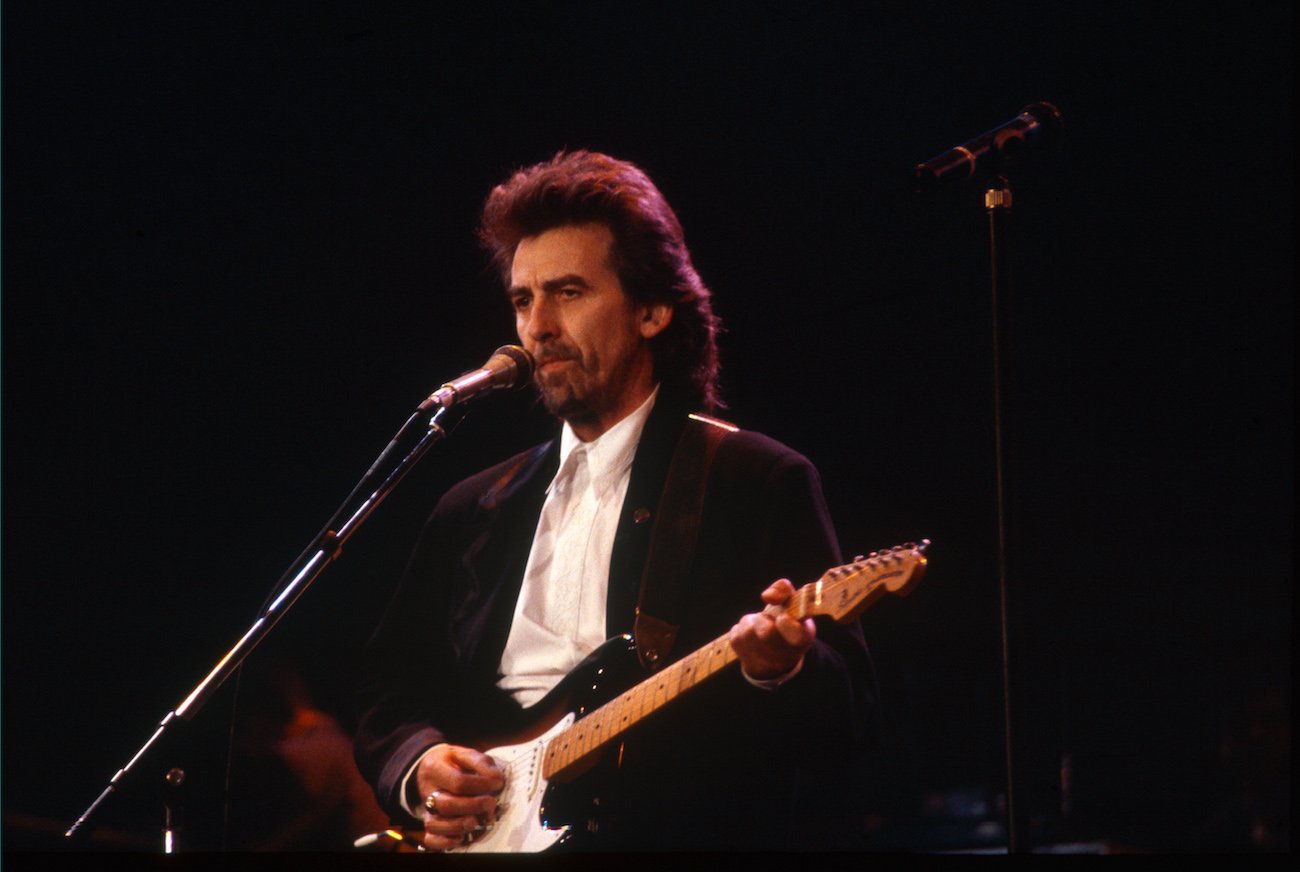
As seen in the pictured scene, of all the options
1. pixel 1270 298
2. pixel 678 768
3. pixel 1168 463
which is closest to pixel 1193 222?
pixel 1270 298

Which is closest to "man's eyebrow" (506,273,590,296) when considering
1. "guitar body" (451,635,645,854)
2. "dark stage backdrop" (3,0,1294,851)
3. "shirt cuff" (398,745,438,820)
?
"dark stage backdrop" (3,0,1294,851)

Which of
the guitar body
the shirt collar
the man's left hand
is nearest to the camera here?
the man's left hand

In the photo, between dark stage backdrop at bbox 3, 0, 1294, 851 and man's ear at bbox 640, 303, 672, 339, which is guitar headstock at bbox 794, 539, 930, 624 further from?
man's ear at bbox 640, 303, 672, 339

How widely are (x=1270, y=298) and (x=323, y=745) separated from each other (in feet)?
7.44

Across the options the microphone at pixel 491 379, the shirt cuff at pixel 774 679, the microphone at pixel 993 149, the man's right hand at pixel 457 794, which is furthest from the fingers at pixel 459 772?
the microphone at pixel 993 149

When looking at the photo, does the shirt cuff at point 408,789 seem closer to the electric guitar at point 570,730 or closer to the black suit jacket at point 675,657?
the black suit jacket at point 675,657

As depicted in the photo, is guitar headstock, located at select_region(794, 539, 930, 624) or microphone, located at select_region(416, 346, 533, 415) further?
microphone, located at select_region(416, 346, 533, 415)

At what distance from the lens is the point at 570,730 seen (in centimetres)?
236

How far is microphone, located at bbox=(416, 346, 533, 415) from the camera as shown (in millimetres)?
2452

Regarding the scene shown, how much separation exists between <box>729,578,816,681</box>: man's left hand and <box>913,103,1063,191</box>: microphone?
2.45 ft

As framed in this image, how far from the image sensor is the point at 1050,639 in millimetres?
2709

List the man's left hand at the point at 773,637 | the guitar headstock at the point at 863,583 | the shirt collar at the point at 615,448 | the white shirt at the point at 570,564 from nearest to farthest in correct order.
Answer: the guitar headstock at the point at 863,583 → the man's left hand at the point at 773,637 → the white shirt at the point at 570,564 → the shirt collar at the point at 615,448

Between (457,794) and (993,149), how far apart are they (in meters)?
1.55

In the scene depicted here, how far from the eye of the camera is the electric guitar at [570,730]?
225 cm
